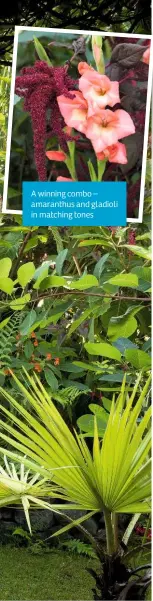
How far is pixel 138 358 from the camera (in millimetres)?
2137

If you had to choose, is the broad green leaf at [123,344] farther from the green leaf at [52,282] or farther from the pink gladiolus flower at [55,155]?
the pink gladiolus flower at [55,155]

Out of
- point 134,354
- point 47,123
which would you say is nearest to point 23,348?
point 134,354

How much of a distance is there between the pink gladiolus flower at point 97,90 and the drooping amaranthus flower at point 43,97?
3cm

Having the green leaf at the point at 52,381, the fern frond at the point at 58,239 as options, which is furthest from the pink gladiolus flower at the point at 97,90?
the green leaf at the point at 52,381

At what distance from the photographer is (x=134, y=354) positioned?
213 centimetres

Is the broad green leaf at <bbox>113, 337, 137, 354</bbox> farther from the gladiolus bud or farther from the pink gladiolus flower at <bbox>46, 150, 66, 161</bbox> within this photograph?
the gladiolus bud

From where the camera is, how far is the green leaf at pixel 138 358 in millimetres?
2123

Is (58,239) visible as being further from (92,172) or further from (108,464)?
(108,464)

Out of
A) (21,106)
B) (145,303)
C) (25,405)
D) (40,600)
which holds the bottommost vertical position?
(40,600)

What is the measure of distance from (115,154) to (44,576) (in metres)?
1.23

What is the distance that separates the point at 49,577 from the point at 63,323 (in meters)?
0.75

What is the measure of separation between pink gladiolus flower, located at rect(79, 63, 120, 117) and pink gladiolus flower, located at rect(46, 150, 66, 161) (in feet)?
0.41

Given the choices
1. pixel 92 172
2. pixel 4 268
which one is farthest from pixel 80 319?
pixel 92 172

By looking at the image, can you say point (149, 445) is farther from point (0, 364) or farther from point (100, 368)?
point (0, 364)
